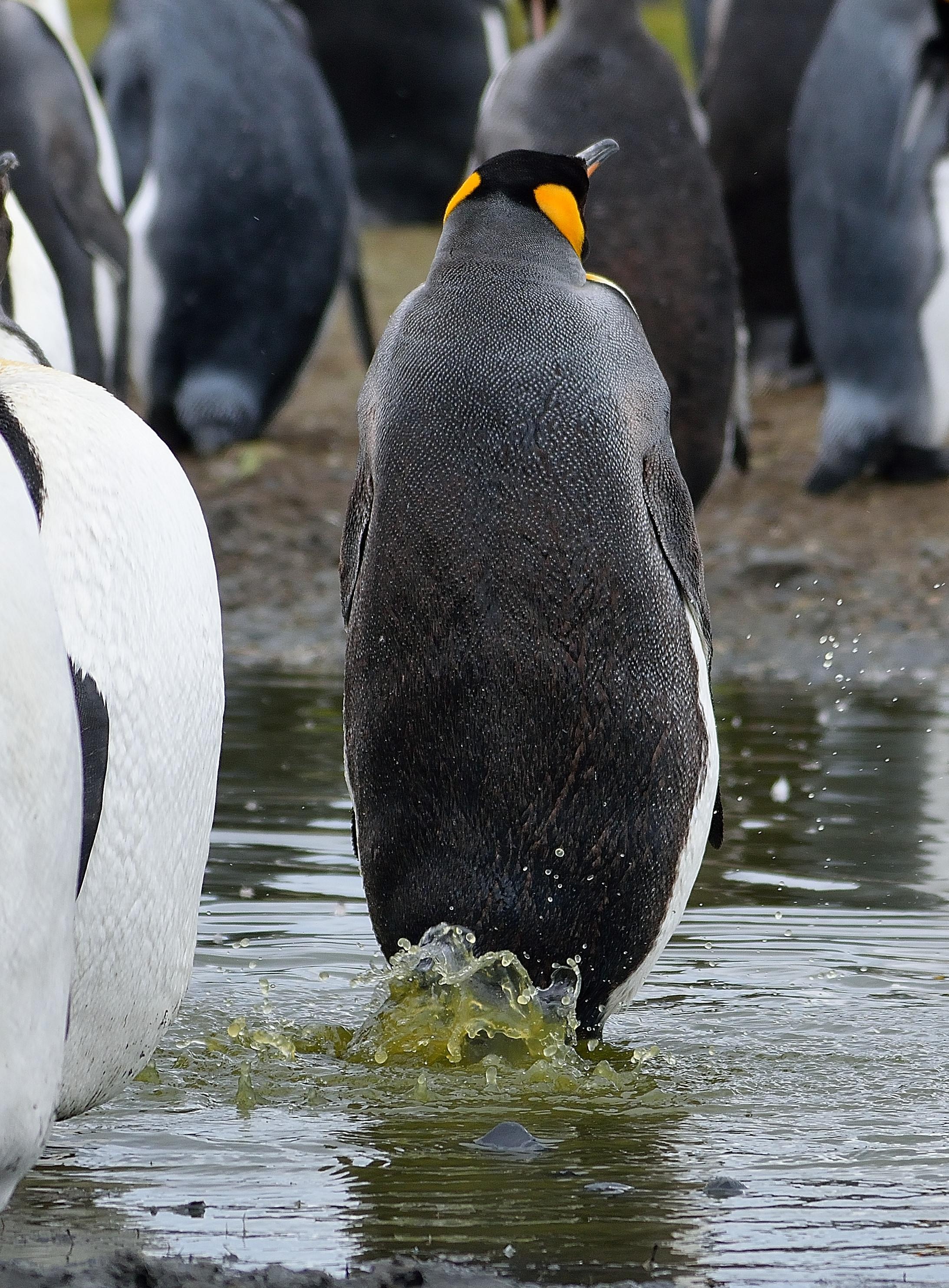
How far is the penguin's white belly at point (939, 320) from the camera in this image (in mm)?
9500

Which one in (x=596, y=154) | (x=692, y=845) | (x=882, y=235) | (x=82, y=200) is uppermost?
(x=596, y=154)

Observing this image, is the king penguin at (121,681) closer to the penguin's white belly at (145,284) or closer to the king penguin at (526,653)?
the king penguin at (526,653)

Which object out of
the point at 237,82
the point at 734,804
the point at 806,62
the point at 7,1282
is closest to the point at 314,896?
the point at 734,804

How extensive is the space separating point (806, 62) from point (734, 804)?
696 cm

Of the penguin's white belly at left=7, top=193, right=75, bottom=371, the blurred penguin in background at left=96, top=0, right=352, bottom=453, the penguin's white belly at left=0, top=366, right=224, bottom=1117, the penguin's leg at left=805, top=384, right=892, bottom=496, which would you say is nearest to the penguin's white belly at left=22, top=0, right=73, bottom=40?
the blurred penguin in background at left=96, top=0, right=352, bottom=453

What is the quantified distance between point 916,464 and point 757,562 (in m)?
1.58

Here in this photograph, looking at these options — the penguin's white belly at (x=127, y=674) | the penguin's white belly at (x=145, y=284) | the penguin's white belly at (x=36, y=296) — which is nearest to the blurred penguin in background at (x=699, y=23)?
the penguin's white belly at (x=145, y=284)

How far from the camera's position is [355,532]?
391 cm

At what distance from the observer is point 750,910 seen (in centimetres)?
453

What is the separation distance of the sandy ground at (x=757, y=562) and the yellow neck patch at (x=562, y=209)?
11.2 feet

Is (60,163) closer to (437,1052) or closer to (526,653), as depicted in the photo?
(526,653)

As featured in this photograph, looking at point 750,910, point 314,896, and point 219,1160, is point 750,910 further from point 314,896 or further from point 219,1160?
point 219,1160

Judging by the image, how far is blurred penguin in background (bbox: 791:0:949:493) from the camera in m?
9.41

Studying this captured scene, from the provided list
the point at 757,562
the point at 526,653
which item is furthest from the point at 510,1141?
the point at 757,562
